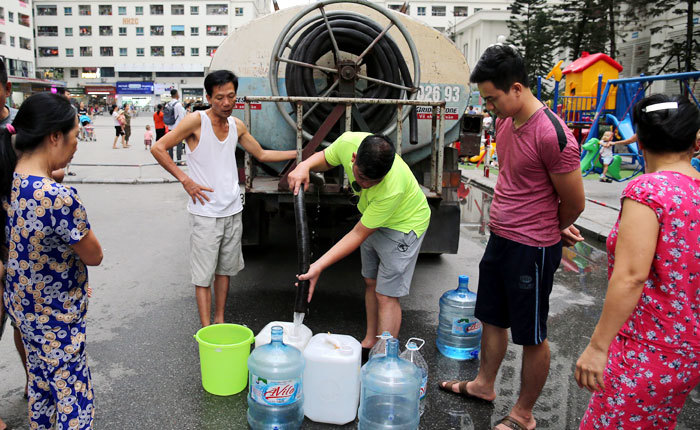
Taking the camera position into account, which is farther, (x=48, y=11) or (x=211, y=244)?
(x=48, y=11)

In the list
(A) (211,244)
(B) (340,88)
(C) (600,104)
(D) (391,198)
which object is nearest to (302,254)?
(D) (391,198)

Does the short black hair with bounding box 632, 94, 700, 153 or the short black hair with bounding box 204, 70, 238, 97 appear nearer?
the short black hair with bounding box 632, 94, 700, 153

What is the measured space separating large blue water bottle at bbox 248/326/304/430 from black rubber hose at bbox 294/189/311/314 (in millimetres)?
214

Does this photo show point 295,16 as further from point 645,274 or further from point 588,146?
point 588,146

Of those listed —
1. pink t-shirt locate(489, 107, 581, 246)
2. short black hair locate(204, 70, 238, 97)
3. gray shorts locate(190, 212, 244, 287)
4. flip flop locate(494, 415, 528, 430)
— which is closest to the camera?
pink t-shirt locate(489, 107, 581, 246)

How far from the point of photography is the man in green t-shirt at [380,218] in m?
3.12

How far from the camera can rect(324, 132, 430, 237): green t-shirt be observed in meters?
3.24

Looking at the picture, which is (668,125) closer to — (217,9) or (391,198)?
(391,198)

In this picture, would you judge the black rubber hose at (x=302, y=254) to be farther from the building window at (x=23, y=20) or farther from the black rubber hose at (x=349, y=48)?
the building window at (x=23, y=20)

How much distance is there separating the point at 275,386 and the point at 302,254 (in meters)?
0.73

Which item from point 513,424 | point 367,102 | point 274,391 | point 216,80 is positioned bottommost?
point 513,424

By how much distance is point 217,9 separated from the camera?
75.5 meters

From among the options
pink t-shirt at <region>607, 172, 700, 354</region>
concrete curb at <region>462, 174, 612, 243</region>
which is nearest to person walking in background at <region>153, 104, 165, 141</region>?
concrete curb at <region>462, 174, 612, 243</region>

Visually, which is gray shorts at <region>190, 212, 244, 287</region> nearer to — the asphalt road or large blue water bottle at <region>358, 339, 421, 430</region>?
the asphalt road
